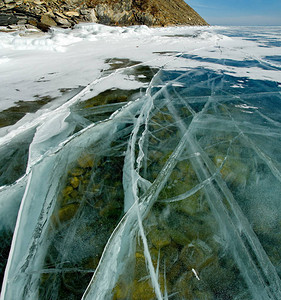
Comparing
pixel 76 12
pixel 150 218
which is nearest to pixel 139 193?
pixel 150 218

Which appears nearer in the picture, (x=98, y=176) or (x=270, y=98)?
(x=98, y=176)

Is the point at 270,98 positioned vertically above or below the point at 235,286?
above

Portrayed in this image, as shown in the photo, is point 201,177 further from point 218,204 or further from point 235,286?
A: point 235,286

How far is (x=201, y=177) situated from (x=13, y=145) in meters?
1.99

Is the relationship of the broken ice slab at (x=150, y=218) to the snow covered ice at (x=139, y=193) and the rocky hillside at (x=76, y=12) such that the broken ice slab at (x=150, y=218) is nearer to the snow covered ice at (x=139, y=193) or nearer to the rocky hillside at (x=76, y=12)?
the snow covered ice at (x=139, y=193)

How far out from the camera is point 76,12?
13.4m

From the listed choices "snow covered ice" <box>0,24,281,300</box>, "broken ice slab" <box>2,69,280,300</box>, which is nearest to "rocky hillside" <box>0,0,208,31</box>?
"snow covered ice" <box>0,24,281,300</box>

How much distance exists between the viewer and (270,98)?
3.14 m

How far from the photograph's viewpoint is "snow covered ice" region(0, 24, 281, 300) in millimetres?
1097

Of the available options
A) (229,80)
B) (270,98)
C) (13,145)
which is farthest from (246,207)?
(229,80)

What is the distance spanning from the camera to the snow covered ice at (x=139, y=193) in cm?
110

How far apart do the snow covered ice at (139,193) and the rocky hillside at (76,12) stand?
9.06m

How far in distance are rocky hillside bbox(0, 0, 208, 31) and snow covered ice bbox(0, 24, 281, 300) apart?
9063mm

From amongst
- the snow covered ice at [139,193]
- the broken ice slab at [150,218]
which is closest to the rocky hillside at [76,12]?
the snow covered ice at [139,193]
